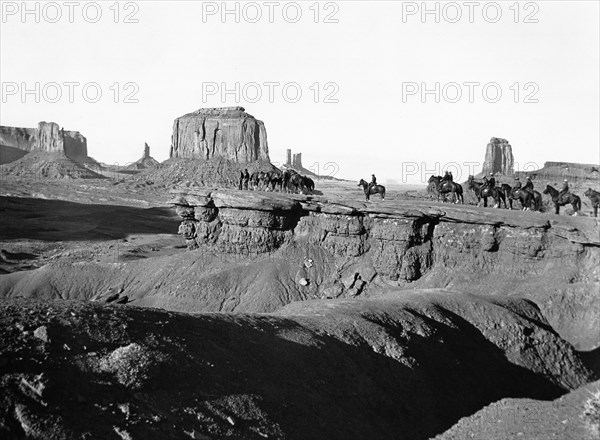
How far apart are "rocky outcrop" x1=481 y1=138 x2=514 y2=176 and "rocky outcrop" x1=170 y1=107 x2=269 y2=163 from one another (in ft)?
160

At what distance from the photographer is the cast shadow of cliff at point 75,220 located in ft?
298

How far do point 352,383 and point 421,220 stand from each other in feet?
67.5

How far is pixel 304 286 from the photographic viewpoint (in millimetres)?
42344

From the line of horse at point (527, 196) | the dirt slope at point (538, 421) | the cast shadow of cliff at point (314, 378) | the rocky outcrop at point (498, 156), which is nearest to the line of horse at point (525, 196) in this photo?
the line of horse at point (527, 196)

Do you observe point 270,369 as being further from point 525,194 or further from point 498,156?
point 498,156

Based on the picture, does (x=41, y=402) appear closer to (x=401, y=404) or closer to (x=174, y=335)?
(x=174, y=335)

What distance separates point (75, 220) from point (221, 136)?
Answer: 2073 inches

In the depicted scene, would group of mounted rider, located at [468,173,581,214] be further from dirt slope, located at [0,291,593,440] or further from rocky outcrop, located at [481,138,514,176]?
rocky outcrop, located at [481,138,514,176]

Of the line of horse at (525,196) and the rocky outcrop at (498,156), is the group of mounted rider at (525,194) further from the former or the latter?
the rocky outcrop at (498,156)

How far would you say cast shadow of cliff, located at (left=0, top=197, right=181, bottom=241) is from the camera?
298 feet

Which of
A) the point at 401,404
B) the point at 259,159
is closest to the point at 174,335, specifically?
the point at 401,404

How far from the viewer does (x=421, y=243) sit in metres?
39.9

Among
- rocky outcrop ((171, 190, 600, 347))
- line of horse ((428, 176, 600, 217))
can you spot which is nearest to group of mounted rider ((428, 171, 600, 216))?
line of horse ((428, 176, 600, 217))

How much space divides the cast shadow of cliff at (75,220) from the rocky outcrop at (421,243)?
46.2 meters
